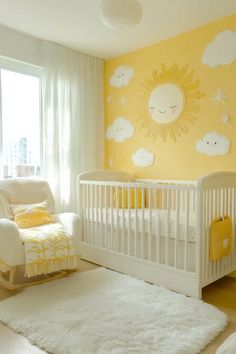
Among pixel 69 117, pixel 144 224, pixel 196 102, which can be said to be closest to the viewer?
pixel 144 224

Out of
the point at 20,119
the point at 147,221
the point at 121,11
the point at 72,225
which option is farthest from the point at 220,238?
the point at 20,119

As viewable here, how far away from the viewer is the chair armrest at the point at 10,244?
2332 mm

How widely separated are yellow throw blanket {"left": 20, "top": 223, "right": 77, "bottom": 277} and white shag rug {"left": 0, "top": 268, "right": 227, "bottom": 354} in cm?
17

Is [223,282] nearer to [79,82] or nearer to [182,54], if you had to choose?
[182,54]

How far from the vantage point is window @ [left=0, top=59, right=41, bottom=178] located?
10.8ft

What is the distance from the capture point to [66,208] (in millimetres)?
3617

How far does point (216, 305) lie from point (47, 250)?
133 centimetres

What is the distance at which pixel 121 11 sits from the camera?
1900 mm

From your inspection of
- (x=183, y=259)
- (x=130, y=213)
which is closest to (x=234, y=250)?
(x=183, y=259)

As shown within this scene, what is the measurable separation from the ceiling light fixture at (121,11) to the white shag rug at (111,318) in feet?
6.22

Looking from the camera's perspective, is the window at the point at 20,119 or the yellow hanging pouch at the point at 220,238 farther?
the window at the point at 20,119

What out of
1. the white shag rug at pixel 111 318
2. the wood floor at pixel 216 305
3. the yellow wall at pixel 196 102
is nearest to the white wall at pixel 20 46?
the yellow wall at pixel 196 102

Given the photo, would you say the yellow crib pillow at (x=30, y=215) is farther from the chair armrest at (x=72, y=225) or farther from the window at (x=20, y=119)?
the window at (x=20, y=119)

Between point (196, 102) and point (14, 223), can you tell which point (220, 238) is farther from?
point (14, 223)
